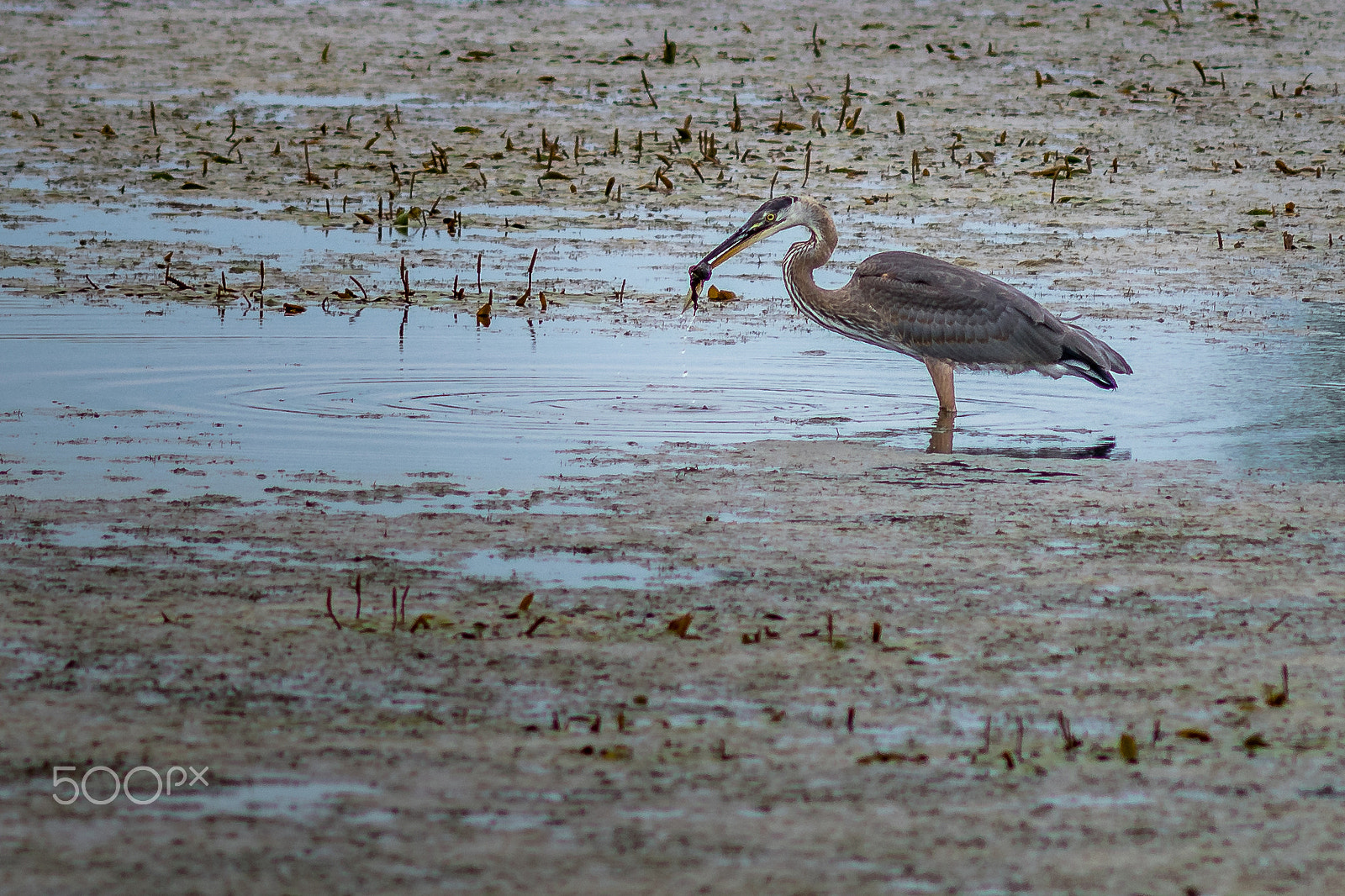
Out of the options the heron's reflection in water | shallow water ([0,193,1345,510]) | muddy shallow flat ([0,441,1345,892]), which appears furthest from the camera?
the heron's reflection in water

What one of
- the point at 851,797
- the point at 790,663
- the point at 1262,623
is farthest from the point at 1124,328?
the point at 851,797

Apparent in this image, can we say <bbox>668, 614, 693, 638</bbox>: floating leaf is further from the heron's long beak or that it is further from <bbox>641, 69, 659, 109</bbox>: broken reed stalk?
<bbox>641, 69, 659, 109</bbox>: broken reed stalk

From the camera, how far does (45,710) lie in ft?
14.8

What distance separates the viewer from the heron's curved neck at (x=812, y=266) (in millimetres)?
9984

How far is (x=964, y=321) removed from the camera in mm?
9602

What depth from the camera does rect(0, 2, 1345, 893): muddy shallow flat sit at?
12.8ft

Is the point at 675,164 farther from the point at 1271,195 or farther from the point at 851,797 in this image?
the point at 851,797

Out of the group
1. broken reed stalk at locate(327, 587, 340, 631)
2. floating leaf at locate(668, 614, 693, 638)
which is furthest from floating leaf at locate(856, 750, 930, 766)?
broken reed stalk at locate(327, 587, 340, 631)

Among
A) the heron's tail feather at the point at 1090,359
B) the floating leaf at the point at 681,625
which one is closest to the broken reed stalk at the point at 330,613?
the floating leaf at the point at 681,625

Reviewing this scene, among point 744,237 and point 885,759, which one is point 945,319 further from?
point 885,759

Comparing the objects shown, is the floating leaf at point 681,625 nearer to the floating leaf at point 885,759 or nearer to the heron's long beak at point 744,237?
the floating leaf at point 885,759

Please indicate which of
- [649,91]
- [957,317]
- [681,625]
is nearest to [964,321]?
[957,317]

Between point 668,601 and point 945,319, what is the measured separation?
4.40m

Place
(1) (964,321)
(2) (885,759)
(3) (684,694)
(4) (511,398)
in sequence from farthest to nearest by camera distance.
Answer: (1) (964,321)
(4) (511,398)
(3) (684,694)
(2) (885,759)
